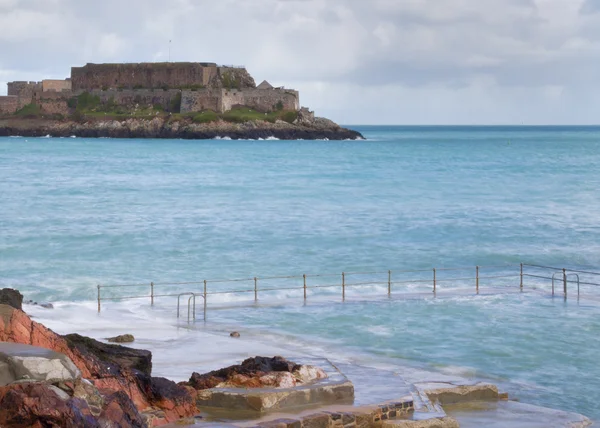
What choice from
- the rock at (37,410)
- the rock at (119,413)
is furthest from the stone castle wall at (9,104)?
the rock at (37,410)

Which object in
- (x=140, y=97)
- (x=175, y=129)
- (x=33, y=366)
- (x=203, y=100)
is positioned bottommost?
(x=33, y=366)

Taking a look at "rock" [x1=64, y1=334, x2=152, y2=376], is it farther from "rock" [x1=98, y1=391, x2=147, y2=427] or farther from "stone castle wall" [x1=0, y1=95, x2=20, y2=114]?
"stone castle wall" [x1=0, y1=95, x2=20, y2=114]

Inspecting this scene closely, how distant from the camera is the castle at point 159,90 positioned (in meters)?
131

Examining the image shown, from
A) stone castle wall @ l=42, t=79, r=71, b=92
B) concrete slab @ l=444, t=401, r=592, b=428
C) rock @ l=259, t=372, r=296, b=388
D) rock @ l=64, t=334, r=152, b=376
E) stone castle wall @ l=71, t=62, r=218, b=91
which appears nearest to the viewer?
rock @ l=64, t=334, r=152, b=376

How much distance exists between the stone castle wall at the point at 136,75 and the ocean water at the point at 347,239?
182ft

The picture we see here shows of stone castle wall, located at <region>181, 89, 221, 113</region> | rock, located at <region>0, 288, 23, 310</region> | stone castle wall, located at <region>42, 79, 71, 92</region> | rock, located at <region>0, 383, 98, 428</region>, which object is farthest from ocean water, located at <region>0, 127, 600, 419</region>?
stone castle wall, located at <region>42, 79, 71, 92</region>

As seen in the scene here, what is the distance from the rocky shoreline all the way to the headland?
109 mm

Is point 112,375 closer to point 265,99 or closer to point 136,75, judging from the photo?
point 265,99

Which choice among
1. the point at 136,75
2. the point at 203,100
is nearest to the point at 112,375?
the point at 203,100

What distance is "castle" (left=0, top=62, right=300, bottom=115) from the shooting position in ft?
431

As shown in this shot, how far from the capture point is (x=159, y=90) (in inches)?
5428

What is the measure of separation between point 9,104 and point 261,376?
133 meters

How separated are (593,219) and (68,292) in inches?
991

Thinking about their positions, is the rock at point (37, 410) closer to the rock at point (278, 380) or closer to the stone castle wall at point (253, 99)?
the rock at point (278, 380)
